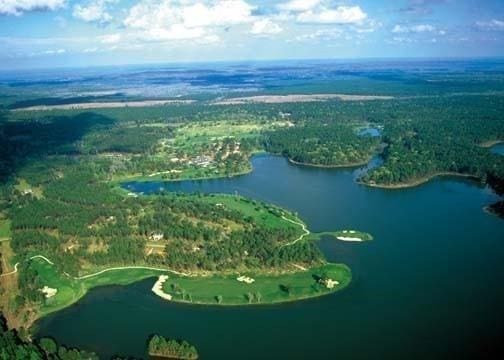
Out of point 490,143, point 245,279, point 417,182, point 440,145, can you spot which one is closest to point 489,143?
point 490,143

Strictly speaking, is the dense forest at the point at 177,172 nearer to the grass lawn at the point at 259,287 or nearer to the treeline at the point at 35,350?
the grass lawn at the point at 259,287

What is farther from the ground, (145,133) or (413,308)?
(145,133)

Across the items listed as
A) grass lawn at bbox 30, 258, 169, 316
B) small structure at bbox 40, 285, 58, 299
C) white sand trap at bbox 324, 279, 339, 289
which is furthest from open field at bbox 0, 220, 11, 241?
white sand trap at bbox 324, 279, 339, 289

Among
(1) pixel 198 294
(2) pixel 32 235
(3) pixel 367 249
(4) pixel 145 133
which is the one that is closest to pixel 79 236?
(2) pixel 32 235

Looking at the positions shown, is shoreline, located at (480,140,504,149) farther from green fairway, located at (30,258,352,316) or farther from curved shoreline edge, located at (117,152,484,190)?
green fairway, located at (30,258,352,316)

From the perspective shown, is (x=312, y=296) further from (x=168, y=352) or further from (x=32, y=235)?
(x=32, y=235)

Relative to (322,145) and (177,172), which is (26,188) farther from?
(322,145)

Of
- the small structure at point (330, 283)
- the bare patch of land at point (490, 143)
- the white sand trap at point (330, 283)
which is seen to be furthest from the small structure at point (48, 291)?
the bare patch of land at point (490, 143)
